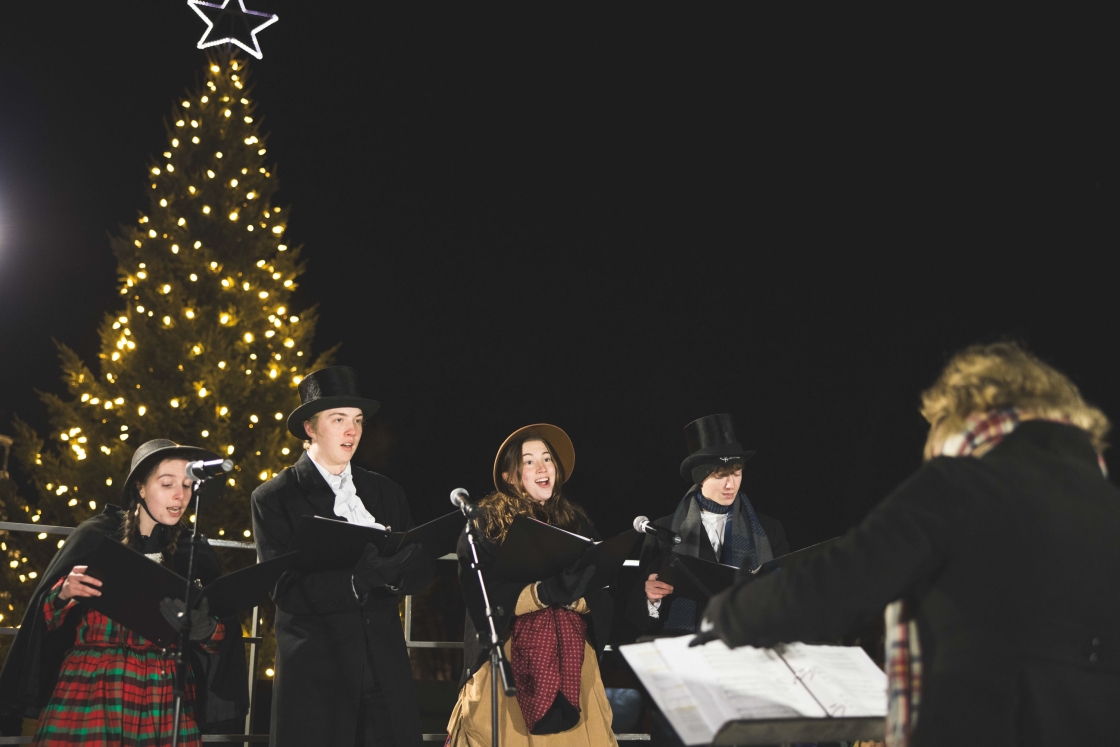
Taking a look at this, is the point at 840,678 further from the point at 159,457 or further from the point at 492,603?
the point at 159,457

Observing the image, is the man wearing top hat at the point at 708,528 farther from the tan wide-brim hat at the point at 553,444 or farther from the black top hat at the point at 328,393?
the black top hat at the point at 328,393

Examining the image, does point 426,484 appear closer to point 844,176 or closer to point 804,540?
point 804,540

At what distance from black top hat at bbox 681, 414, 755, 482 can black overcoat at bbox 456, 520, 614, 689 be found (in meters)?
0.89

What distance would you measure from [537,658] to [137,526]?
1565 millimetres

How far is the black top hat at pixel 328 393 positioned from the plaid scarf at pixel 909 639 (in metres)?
2.36

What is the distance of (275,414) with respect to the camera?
362 inches

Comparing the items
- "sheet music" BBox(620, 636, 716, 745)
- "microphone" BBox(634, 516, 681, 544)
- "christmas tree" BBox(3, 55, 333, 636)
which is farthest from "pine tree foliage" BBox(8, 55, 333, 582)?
"sheet music" BBox(620, 636, 716, 745)

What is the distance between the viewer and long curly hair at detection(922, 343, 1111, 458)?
2051 mm

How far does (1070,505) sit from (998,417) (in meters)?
0.23

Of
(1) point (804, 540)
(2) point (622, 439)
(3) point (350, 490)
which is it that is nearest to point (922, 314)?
(1) point (804, 540)

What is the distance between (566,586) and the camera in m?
3.73

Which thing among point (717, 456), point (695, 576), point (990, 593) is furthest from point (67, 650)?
point (990, 593)

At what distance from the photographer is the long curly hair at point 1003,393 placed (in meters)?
2.05

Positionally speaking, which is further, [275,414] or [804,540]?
[804,540]
